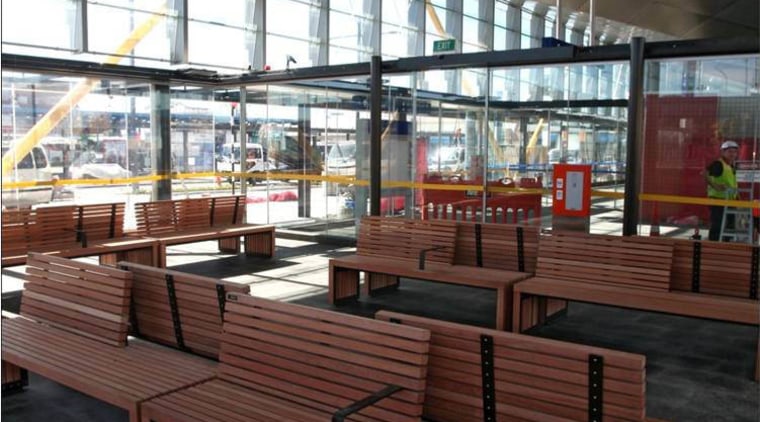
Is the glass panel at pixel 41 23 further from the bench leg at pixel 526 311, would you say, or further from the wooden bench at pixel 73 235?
the bench leg at pixel 526 311

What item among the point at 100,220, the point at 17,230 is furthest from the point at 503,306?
the point at 17,230

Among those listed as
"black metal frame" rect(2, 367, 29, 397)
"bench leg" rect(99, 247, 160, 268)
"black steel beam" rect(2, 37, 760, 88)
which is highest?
"black steel beam" rect(2, 37, 760, 88)

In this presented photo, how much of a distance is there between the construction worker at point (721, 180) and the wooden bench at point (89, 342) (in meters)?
7.13

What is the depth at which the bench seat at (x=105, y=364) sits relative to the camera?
408 centimetres

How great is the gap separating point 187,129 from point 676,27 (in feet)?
55.8

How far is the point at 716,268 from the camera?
21.0ft

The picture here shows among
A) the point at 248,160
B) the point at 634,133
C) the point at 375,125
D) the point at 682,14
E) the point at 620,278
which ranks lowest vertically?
the point at 620,278

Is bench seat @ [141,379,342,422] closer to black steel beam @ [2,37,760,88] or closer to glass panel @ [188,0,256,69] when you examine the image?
black steel beam @ [2,37,760,88]

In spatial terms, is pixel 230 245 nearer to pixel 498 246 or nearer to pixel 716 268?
pixel 498 246

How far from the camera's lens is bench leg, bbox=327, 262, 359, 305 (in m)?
8.12

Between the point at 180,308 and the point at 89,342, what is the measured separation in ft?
2.30

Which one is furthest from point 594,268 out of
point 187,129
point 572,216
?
point 187,129

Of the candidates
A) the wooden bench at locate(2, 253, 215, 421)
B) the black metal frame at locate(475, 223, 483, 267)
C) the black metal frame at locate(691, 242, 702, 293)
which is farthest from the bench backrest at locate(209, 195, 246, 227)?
the black metal frame at locate(691, 242, 702, 293)

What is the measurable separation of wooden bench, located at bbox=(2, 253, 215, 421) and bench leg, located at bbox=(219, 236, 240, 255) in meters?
6.30
